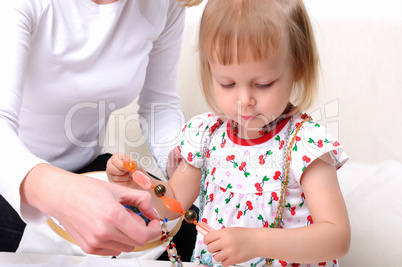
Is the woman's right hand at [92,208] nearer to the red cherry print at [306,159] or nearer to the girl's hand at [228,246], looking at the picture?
the girl's hand at [228,246]

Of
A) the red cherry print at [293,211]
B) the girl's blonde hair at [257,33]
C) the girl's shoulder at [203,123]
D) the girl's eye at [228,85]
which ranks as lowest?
the red cherry print at [293,211]

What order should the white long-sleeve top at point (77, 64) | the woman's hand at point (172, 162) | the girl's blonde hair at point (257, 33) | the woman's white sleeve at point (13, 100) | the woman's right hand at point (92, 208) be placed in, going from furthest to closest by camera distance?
the woman's hand at point (172, 162)
the white long-sleeve top at point (77, 64)
the girl's blonde hair at point (257, 33)
the woman's white sleeve at point (13, 100)
the woman's right hand at point (92, 208)

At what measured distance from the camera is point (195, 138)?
1106 mm

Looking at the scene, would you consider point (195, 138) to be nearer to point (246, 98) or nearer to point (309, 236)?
point (246, 98)

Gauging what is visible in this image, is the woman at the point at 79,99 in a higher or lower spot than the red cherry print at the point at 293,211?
higher

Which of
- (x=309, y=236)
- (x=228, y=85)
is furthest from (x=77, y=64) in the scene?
(x=309, y=236)

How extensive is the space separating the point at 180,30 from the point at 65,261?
0.80 metres

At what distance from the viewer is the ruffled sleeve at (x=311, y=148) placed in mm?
941

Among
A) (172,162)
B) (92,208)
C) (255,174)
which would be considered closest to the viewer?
(92,208)

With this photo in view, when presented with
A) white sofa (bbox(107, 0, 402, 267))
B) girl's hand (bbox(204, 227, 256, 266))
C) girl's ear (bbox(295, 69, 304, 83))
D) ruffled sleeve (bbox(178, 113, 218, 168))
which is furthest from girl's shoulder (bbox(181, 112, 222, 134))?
white sofa (bbox(107, 0, 402, 267))

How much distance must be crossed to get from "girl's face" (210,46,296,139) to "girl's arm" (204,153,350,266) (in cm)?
14

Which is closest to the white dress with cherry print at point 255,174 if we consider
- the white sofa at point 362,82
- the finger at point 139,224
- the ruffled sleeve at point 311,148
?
the ruffled sleeve at point 311,148

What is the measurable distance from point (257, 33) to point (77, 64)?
0.48m

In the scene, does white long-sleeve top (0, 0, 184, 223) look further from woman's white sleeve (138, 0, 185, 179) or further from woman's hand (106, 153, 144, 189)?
woman's hand (106, 153, 144, 189)
